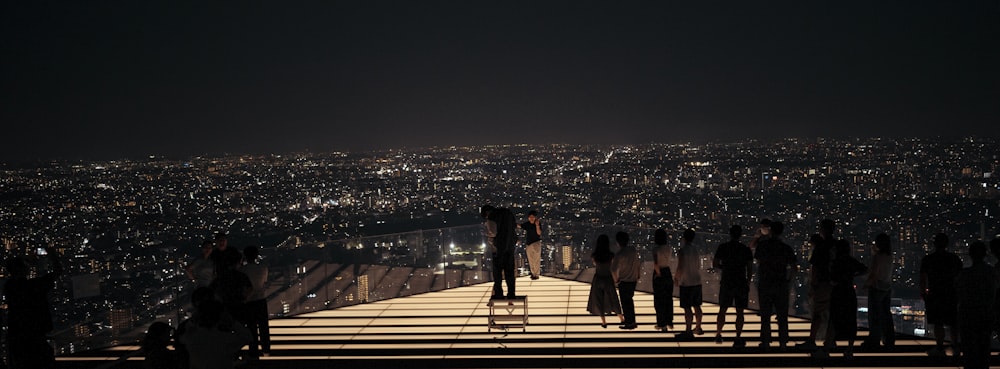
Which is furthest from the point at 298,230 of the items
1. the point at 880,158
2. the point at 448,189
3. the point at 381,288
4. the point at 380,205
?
the point at 880,158

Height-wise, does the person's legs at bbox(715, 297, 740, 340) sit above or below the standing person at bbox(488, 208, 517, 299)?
below

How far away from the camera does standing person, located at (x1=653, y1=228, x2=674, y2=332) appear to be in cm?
871

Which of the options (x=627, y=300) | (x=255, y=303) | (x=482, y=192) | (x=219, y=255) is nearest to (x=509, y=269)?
(x=627, y=300)

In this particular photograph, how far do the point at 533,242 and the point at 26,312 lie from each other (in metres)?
8.07

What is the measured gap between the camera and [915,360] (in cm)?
728

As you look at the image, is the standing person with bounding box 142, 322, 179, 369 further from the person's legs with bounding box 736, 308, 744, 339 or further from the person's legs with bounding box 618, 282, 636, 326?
the person's legs with bounding box 736, 308, 744, 339

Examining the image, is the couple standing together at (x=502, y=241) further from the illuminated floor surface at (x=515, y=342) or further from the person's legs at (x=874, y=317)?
the person's legs at (x=874, y=317)

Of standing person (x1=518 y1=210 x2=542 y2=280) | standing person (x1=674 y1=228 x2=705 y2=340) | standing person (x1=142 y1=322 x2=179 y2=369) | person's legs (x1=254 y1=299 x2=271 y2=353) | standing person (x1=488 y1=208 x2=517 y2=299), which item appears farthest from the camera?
standing person (x1=518 y1=210 x2=542 y2=280)

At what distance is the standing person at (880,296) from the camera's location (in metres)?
7.56

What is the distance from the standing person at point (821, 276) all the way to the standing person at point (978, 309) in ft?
3.82

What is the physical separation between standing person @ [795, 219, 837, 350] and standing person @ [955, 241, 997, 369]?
1165 millimetres

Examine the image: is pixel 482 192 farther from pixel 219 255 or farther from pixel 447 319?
pixel 219 255

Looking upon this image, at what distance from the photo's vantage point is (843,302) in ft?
24.3

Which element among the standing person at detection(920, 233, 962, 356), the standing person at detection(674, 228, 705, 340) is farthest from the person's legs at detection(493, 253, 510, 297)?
the standing person at detection(920, 233, 962, 356)
